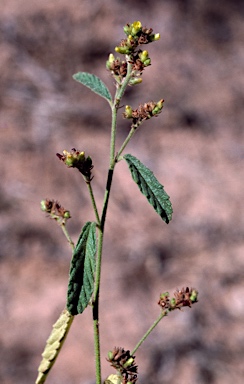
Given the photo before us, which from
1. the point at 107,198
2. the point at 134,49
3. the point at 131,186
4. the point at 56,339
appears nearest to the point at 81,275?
the point at 107,198

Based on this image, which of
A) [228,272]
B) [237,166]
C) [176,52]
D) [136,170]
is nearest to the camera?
[136,170]

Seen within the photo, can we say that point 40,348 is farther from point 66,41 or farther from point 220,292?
point 66,41

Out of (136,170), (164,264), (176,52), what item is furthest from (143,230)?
(136,170)

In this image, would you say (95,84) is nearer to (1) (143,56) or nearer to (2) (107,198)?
(1) (143,56)

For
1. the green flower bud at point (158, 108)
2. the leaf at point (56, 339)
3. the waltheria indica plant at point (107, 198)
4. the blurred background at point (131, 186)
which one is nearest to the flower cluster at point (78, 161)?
the waltheria indica plant at point (107, 198)

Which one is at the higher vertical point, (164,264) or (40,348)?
(164,264)

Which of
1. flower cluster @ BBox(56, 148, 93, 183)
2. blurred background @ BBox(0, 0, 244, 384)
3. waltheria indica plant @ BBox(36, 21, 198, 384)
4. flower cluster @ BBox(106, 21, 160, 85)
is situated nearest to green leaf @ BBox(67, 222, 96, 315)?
waltheria indica plant @ BBox(36, 21, 198, 384)
